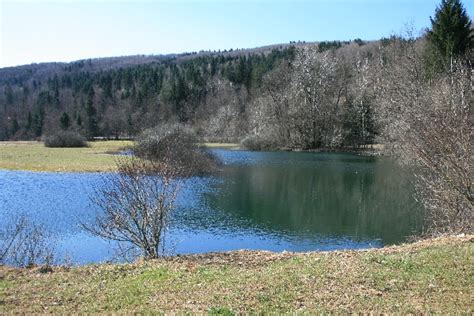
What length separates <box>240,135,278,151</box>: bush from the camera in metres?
78.7

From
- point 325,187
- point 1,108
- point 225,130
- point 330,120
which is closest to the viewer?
point 325,187

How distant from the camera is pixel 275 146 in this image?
258ft

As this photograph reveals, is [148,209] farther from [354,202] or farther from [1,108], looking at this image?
[1,108]

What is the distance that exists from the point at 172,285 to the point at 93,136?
114860 millimetres

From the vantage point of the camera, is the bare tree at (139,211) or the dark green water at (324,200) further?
the dark green water at (324,200)

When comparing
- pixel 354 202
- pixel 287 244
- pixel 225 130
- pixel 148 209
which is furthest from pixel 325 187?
pixel 225 130

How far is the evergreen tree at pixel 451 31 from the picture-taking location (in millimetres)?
45188

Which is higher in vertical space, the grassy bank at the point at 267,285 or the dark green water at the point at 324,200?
the grassy bank at the point at 267,285

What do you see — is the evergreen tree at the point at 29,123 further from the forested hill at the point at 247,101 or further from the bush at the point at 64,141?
the bush at the point at 64,141

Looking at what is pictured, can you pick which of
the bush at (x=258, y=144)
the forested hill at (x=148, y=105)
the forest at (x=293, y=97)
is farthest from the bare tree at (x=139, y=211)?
the forested hill at (x=148, y=105)

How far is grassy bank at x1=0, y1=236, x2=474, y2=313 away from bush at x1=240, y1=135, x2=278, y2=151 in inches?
2596

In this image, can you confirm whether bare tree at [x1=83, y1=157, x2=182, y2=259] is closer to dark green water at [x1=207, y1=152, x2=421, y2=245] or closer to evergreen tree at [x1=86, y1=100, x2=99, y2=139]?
dark green water at [x1=207, y1=152, x2=421, y2=245]

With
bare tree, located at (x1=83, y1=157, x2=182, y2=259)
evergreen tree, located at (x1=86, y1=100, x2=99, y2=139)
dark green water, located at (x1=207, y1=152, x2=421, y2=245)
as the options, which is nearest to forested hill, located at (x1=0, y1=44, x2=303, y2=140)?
evergreen tree, located at (x1=86, y1=100, x2=99, y2=139)

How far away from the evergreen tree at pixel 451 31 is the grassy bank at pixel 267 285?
38013mm
